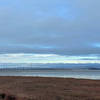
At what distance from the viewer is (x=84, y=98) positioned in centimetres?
2238

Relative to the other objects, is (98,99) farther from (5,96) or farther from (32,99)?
(5,96)

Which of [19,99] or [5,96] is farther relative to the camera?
[5,96]

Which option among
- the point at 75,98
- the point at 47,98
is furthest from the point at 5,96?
the point at 75,98

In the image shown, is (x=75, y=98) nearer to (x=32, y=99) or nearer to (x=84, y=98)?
(x=84, y=98)

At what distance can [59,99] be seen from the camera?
21.4 m

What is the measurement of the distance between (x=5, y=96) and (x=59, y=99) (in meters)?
4.15

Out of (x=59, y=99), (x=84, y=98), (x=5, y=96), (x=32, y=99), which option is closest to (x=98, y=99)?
(x=84, y=98)

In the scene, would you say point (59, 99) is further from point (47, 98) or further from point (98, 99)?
point (98, 99)

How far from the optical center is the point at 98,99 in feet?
71.7

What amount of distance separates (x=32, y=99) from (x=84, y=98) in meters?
4.49

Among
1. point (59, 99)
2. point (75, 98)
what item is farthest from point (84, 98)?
point (59, 99)

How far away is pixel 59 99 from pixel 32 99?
2.25 meters

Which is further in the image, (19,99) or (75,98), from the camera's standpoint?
(75,98)

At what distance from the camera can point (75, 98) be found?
22.2 meters
